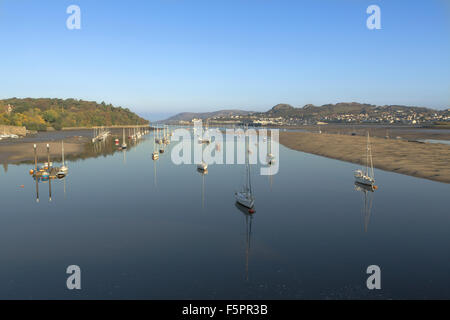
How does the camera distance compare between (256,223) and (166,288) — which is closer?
(166,288)

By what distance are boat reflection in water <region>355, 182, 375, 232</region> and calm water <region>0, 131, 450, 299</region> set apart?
14.0 inches

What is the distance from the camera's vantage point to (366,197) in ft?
154

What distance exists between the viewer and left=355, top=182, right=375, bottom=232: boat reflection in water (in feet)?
121

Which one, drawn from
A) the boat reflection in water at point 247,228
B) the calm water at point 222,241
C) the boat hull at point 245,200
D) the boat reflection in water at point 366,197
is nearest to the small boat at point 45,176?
the calm water at point 222,241

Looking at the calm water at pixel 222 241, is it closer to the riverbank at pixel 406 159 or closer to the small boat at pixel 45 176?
the small boat at pixel 45 176

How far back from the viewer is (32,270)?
24.7 metres

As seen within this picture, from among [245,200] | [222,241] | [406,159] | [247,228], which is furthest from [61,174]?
[406,159]

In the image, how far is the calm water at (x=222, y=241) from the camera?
73.1 ft

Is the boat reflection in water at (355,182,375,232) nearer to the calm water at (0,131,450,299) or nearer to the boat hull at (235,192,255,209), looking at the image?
the calm water at (0,131,450,299)

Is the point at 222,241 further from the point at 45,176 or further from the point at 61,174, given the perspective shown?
the point at 61,174

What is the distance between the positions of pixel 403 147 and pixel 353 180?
4517 centimetres
